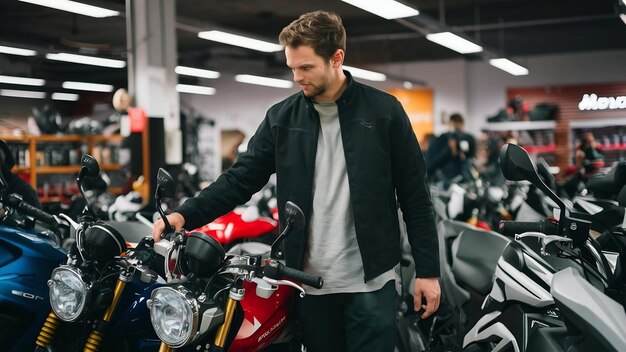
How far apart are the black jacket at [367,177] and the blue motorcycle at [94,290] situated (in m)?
0.25

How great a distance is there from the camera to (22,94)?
22.0 feet

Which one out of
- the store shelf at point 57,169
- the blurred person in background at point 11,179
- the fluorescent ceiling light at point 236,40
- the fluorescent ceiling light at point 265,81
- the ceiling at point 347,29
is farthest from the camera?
the fluorescent ceiling light at point 265,81

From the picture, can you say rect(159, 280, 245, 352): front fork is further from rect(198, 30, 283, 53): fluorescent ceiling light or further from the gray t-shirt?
rect(198, 30, 283, 53): fluorescent ceiling light

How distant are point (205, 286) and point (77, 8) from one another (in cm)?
629

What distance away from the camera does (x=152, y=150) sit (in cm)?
870

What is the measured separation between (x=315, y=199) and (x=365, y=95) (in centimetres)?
36

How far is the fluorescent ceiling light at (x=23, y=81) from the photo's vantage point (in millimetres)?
6390

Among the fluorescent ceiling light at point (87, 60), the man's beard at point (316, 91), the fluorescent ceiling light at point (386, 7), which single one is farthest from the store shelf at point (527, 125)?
the man's beard at point (316, 91)

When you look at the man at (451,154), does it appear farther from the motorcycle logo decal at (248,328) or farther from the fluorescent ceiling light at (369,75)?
the motorcycle logo decal at (248,328)

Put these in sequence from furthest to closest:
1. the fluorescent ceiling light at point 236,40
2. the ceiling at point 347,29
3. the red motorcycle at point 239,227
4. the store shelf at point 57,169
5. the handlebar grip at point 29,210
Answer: the fluorescent ceiling light at point 236,40
the ceiling at point 347,29
the store shelf at point 57,169
the red motorcycle at point 239,227
the handlebar grip at point 29,210

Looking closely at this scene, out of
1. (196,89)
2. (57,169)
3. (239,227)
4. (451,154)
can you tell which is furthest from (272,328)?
(196,89)

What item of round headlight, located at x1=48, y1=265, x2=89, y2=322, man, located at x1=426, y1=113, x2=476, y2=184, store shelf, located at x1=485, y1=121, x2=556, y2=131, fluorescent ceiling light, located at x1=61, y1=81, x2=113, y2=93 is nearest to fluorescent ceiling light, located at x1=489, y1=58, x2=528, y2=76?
store shelf, located at x1=485, y1=121, x2=556, y2=131

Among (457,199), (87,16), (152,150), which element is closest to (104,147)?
(152,150)

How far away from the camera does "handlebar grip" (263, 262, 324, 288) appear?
6.24 ft
